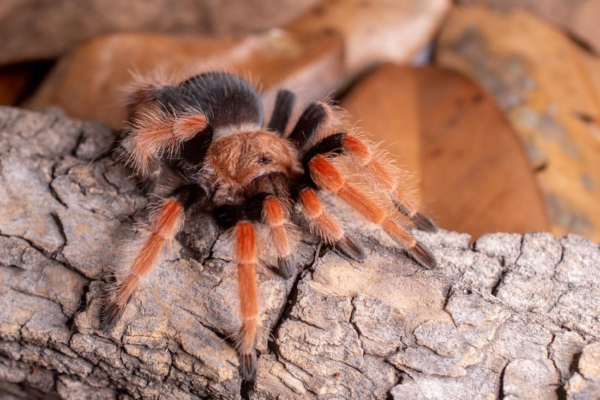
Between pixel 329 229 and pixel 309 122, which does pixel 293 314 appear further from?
pixel 309 122

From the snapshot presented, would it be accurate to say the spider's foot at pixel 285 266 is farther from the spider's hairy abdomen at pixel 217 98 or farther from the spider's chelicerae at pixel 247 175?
the spider's hairy abdomen at pixel 217 98

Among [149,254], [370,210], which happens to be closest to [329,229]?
[370,210]

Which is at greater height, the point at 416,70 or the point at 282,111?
the point at 416,70

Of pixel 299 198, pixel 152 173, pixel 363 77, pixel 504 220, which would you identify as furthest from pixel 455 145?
pixel 152 173

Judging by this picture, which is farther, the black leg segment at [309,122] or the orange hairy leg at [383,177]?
the black leg segment at [309,122]

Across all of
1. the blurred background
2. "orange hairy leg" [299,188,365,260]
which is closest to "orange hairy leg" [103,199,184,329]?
"orange hairy leg" [299,188,365,260]

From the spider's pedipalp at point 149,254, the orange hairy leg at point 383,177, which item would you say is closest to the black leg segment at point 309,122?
the orange hairy leg at point 383,177

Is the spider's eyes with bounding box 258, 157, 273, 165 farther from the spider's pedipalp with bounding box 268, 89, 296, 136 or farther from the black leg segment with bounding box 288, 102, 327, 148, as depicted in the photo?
the spider's pedipalp with bounding box 268, 89, 296, 136
